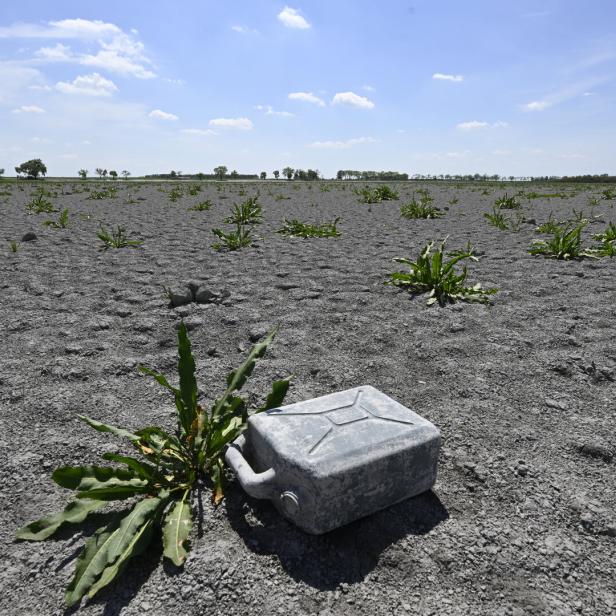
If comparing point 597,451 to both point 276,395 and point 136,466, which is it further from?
point 136,466

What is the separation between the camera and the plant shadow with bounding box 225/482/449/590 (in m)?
1.39

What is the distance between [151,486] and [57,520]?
0.31 meters

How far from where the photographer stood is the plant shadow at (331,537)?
1391mm

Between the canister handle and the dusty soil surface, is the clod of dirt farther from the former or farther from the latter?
the canister handle

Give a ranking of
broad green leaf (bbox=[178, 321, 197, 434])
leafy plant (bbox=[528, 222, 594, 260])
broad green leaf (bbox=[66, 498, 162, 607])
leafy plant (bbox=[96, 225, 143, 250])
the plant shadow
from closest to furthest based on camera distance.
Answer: broad green leaf (bbox=[66, 498, 162, 607]) < the plant shadow < broad green leaf (bbox=[178, 321, 197, 434]) < leafy plant (bbox=[528, 222, 594, 260]) < leafy plant (bbox=[96, 225, 143, 250])

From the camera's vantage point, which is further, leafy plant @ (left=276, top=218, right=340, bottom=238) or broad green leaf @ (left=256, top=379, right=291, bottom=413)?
leafy plant @ (left=276, top=218, right=340, bottom=238)

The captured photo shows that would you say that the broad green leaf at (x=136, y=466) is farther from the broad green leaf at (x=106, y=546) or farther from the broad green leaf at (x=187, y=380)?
the broad green leaf at (x=187, y=380)

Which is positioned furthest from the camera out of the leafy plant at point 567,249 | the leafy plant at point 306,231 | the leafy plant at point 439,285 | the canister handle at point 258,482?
the leafy plant at point 306,231

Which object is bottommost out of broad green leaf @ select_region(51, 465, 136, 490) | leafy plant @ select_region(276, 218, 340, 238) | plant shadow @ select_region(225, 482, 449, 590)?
plant shadow @ select_region(225, 482, 449, 590)

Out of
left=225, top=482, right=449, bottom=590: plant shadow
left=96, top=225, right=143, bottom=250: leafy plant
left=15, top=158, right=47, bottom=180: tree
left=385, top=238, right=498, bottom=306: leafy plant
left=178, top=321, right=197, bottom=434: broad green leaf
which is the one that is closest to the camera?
left=225, top=482, right=449, bottom=590: plant shadow

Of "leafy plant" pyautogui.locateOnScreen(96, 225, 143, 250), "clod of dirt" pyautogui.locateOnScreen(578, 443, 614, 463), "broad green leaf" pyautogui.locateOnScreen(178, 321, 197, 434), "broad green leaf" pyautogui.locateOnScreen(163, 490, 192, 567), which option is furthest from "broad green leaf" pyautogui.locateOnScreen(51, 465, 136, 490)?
"leafy plant" pyautogui.locateOnScreen(96, 225, 143, 250)

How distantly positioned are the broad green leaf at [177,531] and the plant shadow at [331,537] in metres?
0.16

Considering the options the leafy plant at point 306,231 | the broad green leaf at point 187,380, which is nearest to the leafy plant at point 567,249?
the leafy plant at point 306,231

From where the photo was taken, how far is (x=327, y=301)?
4027 millimetres
